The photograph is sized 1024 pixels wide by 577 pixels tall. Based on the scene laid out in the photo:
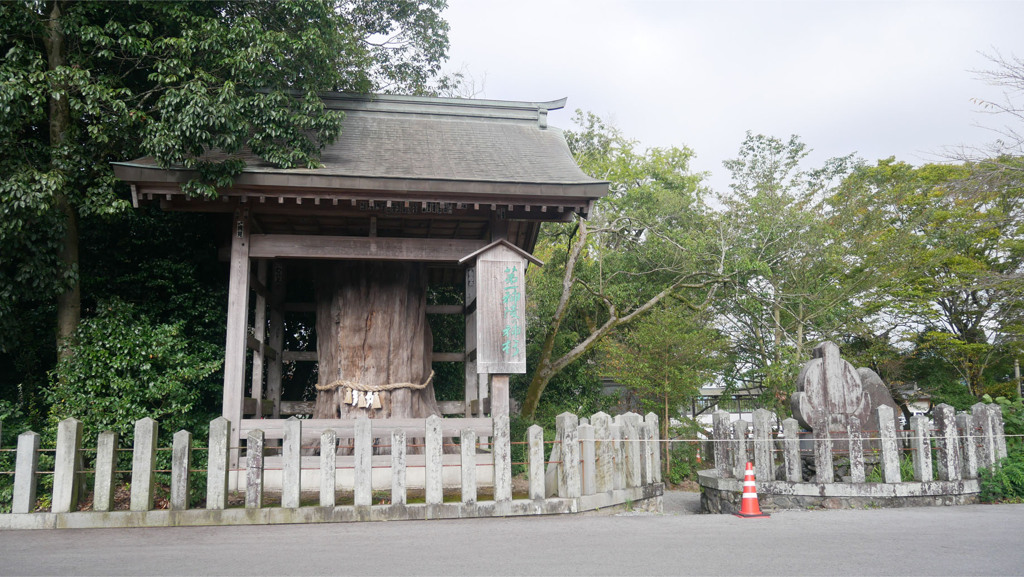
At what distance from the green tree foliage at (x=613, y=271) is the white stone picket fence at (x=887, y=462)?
6.29 meters

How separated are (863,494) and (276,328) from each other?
370 inches

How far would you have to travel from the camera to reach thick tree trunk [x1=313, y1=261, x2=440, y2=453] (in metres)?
9.98

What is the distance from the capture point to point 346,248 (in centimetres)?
855

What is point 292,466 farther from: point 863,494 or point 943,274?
point 943,274

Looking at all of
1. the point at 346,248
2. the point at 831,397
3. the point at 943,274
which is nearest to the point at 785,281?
the point at 943,274

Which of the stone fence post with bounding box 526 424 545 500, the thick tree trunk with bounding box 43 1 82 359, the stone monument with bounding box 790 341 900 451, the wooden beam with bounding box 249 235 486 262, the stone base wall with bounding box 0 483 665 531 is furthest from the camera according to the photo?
the stone monument with bounding box 790 341 900 451

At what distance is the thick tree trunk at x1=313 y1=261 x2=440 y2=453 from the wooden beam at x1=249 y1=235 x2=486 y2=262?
1655 millimetres

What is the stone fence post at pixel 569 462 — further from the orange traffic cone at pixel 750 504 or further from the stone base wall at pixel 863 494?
the stone base wall at pixel 863 494

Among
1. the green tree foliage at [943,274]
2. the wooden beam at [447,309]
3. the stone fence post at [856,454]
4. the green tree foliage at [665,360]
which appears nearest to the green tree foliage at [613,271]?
the green tree foliage at [665,360]

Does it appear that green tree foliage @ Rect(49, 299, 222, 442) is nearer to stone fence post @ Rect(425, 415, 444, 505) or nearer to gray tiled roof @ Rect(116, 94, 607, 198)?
gray tiled roof @ Rect(116, 94, 607, 198)

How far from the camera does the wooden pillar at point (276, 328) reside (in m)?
11.5

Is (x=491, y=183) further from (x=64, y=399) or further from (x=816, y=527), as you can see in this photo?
(x=64, y=399)

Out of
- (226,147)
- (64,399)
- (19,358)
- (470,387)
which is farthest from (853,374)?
(19,358)

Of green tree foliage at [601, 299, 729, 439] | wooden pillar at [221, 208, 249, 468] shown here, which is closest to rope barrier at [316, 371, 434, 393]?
wooden pillar at [221, 208, 249, 468]
